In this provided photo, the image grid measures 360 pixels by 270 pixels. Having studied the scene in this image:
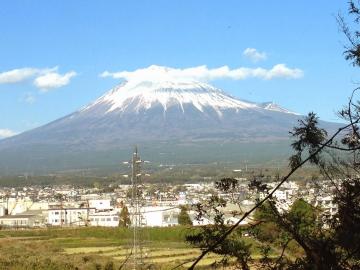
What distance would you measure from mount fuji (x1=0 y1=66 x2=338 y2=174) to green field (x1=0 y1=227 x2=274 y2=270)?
85.6m

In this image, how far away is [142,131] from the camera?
17012 centimetres

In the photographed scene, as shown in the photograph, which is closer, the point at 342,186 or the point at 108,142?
the point at 342,186

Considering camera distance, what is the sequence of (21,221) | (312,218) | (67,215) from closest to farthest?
(312,218) → (21,221) → (67,215)

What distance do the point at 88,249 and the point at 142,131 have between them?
138 metres

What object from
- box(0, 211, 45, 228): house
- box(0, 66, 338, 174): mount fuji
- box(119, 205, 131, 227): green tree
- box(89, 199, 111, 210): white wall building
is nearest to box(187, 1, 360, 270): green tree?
box(119, 205, 131, 227): green tree

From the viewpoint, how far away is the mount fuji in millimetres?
147375

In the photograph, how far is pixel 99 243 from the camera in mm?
36031

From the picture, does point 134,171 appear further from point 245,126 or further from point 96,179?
point 245,126

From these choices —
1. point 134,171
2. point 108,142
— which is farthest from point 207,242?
point 108,142

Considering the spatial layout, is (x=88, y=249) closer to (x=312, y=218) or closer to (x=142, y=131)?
(x=312, y=218)

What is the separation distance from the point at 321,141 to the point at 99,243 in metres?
32.7

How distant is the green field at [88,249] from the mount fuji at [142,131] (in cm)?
8562

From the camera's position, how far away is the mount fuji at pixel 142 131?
484ft

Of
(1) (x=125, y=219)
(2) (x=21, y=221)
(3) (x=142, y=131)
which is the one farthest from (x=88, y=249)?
(3) (x=142, y=131)
